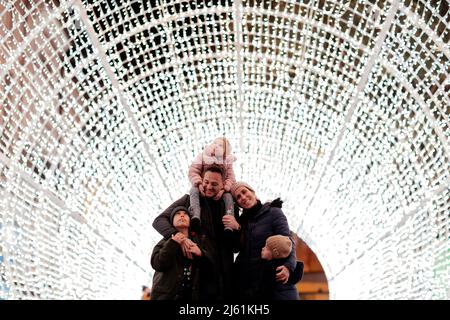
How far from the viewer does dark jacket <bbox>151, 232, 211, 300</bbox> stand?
176cm

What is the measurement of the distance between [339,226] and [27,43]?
67.5 inches

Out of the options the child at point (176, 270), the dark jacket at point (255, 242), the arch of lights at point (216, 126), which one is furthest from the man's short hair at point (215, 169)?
the arch of lights at point (216, 126)

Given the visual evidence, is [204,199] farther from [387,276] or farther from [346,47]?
[387,276]

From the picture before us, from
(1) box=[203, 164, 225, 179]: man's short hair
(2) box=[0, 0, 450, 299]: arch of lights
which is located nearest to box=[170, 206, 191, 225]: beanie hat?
(1) box=[203, 164, 225, 179]: man's short hair

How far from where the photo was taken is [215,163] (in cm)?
196

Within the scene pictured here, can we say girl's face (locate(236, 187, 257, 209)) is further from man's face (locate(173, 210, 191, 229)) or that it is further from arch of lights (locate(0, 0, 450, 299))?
arch of lights (locate(0, 0, 450, 299))

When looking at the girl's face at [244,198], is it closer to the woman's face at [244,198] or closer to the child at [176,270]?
the woman's face at [244,198]

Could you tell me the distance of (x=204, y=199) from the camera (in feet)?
6.25

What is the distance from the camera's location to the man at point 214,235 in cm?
177

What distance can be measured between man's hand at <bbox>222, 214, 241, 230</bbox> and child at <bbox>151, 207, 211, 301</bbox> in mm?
85

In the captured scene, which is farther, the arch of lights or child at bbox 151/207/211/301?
→ the arch of lights

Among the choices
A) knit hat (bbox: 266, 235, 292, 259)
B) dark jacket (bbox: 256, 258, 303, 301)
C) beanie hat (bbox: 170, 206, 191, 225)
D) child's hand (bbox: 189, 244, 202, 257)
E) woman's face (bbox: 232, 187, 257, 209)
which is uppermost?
woman's face (bbox: 232, 187, 257, 209)

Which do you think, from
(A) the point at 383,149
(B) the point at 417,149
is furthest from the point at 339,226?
(B) the point at 417,149

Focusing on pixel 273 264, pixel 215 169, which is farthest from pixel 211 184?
pixel 273 264
